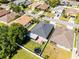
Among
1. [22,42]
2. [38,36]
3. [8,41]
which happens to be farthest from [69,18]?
[8,41]

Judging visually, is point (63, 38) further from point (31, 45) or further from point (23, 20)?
point (23, 20)

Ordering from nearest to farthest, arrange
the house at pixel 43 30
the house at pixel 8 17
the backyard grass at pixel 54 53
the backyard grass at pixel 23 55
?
1. the backyard grass at pixel 23 55
2. the backyard grass at pixel 54 53
3. the house at pixel 43 30
4. the house at pixel 8 17

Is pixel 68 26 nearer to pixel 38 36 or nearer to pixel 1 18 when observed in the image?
pixel 38 36

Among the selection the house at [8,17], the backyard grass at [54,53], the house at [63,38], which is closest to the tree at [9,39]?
the backyard grass at [54,53]

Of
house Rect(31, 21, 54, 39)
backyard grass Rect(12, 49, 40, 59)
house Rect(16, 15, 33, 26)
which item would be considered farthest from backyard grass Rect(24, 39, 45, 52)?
house Rect(16, 15, 33, 26)

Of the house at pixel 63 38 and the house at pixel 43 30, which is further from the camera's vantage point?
the house at pixel 43 30

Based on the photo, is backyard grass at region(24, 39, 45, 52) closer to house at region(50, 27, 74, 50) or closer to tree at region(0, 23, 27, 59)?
tree at region(0, 23, 27, 59)

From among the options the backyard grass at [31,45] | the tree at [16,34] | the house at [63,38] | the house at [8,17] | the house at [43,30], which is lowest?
the backyard grass at [31,45]

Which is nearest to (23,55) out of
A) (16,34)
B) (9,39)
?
(9,39)

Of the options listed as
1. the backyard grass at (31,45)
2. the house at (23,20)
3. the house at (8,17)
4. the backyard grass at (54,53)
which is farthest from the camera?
the house at (8,17)

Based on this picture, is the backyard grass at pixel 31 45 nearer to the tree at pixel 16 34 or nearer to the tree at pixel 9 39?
the tree at pixel 9 39
